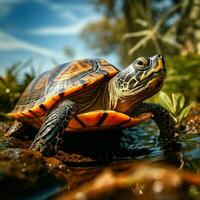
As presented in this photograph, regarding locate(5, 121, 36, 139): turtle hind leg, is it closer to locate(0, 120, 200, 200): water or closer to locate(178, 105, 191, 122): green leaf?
locate(0, 120, 200, 200): water

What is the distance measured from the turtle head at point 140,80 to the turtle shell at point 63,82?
22 centimetres

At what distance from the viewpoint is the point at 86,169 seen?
2.09m

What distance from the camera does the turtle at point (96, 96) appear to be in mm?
2939

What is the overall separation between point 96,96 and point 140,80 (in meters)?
0.57

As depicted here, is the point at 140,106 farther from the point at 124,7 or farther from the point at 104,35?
the point at 104,35

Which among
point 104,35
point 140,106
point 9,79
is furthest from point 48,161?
point 104,35

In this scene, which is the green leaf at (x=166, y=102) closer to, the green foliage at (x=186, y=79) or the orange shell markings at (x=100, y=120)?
the orange shell markings at (x=100, y=120)

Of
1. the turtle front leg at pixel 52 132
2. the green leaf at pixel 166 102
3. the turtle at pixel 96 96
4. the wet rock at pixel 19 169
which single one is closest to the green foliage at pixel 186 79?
the green leaf at pixel 166 102

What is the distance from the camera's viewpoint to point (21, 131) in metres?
3.70

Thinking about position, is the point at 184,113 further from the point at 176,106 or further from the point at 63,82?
the point at 63,82

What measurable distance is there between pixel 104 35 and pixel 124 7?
16.2 metres

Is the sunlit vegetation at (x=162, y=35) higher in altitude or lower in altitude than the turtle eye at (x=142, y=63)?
lower

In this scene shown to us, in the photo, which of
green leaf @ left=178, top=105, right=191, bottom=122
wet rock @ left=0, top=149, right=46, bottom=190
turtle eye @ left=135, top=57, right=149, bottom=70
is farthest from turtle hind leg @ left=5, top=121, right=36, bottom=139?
wet rock @ left=0, top=149, right=46, bottom=190

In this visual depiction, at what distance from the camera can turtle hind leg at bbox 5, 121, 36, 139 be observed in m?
3.61
